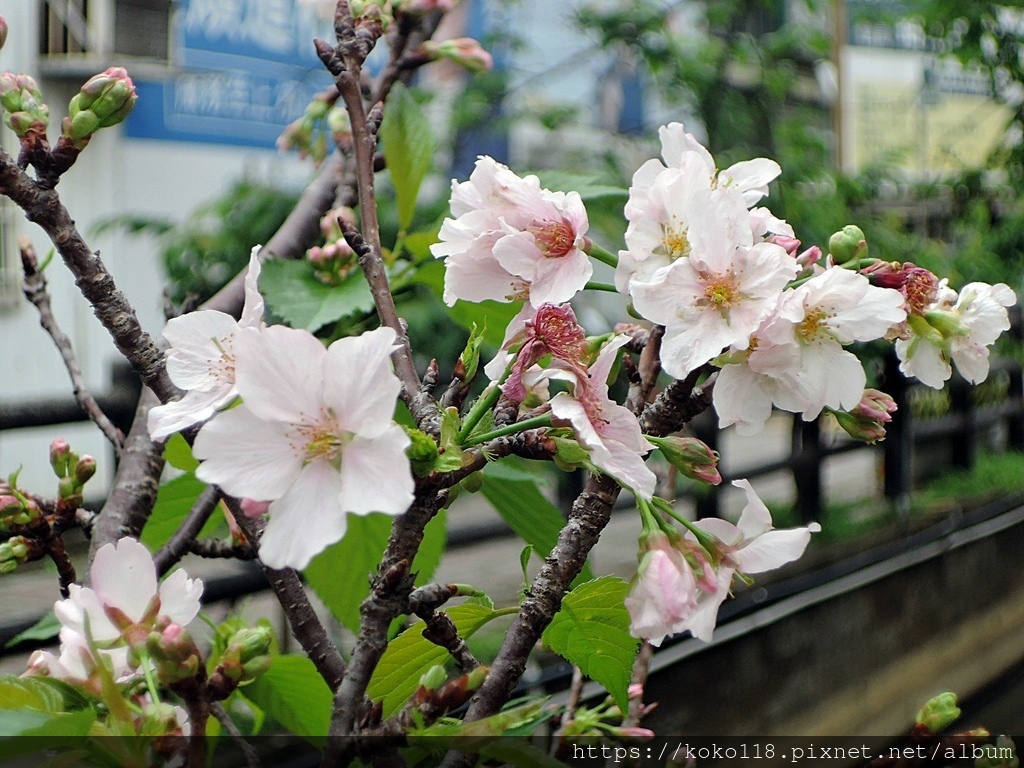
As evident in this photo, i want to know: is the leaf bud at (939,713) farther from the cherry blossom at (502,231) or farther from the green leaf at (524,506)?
the cherry blossom at (502,231)

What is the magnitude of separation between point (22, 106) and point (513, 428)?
0.96 ft

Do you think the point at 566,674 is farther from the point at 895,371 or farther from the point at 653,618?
the point at 895,371

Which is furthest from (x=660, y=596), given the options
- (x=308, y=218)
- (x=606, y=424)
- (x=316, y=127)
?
(x=316, y=127)

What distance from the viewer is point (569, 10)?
351cm

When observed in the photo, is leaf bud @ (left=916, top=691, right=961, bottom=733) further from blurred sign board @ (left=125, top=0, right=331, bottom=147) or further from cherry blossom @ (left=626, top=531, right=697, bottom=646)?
blurred sign board @ (left=125, top=0, right=331, bottom=147)

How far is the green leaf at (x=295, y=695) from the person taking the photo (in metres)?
0.51

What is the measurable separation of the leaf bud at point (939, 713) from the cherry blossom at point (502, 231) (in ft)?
1.57

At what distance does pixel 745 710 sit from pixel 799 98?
2.59 meters

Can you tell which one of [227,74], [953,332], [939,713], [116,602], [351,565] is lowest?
[227,74]

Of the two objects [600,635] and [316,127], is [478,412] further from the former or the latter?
[316,127]

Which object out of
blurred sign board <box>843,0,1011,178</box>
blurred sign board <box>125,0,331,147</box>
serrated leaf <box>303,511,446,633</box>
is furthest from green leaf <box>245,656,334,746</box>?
blurred sign board <box>125,0,331,147</box>

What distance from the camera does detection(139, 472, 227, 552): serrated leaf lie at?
655 millimetres

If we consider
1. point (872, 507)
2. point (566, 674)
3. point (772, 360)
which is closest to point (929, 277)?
point (772, 360)

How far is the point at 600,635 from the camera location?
47 cm
